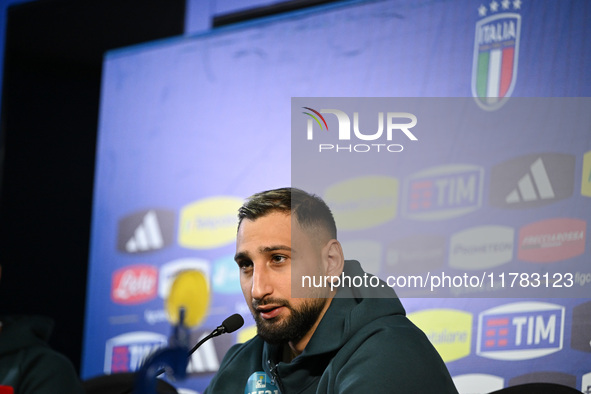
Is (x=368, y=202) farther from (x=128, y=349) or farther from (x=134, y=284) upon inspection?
(x=128, y=349)

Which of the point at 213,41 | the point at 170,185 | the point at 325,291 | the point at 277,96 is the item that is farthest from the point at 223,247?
the point at 325,291

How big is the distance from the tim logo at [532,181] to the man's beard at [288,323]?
894mm

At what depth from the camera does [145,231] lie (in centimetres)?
357

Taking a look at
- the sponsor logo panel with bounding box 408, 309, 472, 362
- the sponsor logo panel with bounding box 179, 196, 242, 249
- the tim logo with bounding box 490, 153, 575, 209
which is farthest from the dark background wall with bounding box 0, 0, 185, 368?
the tim logo with bounding box 490, 153, 575, 209

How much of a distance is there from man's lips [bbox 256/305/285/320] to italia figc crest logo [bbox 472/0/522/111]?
1.11 m

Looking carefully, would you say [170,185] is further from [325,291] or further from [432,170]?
[325,291]

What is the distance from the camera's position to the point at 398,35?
113 inches

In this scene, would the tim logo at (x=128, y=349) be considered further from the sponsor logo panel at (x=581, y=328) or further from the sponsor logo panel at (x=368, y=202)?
the sponsor logo panel at (x=581, y=328)

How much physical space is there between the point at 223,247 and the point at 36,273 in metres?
1.53

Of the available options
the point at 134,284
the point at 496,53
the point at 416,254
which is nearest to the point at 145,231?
the point at 134,284

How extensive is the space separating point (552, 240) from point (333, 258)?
0.80 metres

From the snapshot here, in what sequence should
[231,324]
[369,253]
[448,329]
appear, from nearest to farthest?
[231,324] → [448,329] → [369,253]

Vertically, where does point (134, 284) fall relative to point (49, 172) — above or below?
below

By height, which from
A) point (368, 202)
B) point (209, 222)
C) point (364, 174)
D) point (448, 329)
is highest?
point (364, 174)
